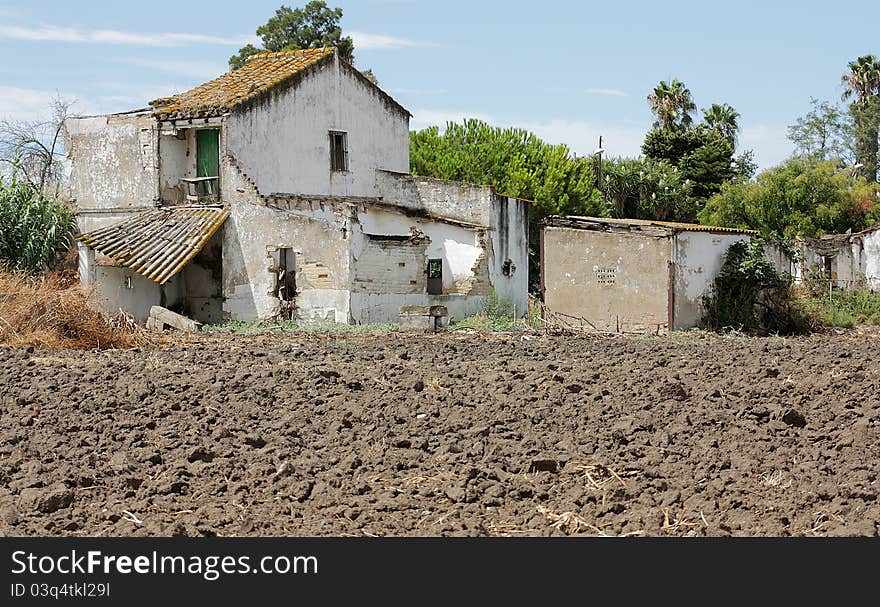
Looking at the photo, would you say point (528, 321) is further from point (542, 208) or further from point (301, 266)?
point (542, 208)

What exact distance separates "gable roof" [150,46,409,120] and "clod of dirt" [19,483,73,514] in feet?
59.5

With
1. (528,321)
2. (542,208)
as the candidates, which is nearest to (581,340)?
(528,321)

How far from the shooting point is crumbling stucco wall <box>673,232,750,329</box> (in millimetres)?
21797

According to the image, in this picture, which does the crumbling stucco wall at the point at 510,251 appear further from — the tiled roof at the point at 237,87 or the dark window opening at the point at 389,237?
the tiled roof at the point at 237,87

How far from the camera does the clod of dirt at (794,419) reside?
9273mm

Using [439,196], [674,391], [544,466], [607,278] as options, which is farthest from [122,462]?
[439,196]

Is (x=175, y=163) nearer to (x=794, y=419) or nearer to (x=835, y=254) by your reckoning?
(x=794, y=419)

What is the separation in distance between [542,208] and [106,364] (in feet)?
79.1

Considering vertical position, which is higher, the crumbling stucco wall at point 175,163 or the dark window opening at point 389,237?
the crumbling stucco wall at point 175,163

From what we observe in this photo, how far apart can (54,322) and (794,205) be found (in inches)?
1293

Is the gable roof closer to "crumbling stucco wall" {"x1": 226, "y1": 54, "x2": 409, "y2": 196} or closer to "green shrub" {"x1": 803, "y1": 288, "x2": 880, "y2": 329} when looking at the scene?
"crumbling stucco wall" {"x1": 226, "y1": 54, "x2": 409, "y2": 196}

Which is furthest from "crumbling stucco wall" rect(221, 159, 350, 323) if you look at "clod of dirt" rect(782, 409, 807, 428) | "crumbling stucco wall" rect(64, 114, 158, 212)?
"clod of dirt" rect(782, 409, 807, 428)

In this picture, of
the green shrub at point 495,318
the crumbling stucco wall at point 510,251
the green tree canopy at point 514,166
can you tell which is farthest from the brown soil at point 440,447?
the green tree canopy at point 514,166

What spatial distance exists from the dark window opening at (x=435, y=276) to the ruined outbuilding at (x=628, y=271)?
3499 millimetres
